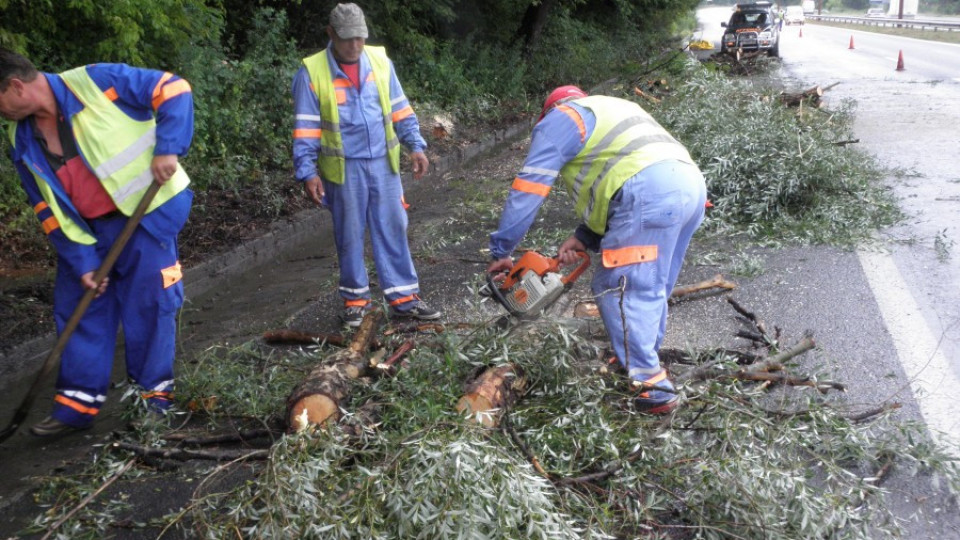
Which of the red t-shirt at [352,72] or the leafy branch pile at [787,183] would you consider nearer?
the red t-shirt at [352,72]

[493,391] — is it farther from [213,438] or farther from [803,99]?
[803,99]

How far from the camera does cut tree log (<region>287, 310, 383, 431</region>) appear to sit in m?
3.67

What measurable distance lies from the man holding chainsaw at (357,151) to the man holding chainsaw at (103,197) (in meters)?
1.20

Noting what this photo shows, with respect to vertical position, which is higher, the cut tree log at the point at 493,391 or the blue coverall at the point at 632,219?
the blue coverall at the point at 632,219

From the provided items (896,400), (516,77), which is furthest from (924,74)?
(896,400)

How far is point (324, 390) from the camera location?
3.73m

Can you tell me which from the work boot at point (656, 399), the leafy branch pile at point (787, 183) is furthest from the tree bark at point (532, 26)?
the work boot at point (656, 399)

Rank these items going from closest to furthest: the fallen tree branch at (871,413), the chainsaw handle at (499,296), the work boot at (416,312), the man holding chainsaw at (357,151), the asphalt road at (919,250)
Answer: the fallen tree branch at (871,413)
the chainsaw handle at (499,296)
the asphalt road at (919,250)
the man holding chainsaw at (357,151)
the work boot at (416,312)

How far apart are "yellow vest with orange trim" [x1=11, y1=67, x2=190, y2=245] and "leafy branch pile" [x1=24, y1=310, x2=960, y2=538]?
1037 millimetres

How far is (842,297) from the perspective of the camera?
5.65 meters

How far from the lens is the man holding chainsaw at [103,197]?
4.02 metres

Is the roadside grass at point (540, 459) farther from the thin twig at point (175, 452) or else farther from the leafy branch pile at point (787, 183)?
the leafy branch pile at point (787, 183)

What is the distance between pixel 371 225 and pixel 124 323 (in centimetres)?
178

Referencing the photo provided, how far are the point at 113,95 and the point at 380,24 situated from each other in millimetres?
9692
